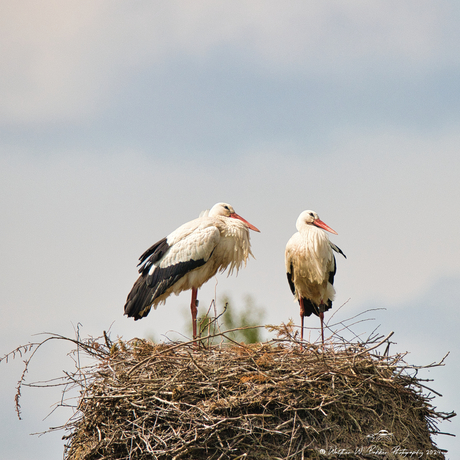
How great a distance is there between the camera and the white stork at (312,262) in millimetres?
7121

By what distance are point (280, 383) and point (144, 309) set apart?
251 centimetres

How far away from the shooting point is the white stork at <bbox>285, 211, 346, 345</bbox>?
712cm

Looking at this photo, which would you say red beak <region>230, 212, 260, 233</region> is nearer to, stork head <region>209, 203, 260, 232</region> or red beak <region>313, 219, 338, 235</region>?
stork head <region>209, 203, 260, 232</region>

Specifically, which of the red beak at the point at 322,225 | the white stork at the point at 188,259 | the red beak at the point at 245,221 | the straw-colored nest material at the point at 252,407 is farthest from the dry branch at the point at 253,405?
the red beak at the point at 322,225

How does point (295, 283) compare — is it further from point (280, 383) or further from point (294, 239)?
point (280, 383)

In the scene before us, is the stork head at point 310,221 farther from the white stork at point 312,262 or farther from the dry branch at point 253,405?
the dry branch at point 253,405

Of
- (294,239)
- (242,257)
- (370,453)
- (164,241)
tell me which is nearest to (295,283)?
(294,239)

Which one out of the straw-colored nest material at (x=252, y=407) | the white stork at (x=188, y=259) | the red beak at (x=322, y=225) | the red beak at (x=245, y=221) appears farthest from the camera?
the red beak at (x=322, y=225)

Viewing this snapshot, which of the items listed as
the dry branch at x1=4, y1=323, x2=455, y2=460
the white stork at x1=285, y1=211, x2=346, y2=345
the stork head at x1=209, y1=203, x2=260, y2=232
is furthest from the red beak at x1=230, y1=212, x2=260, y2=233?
the dry branch at x1=4, y1=323, x2=455, y2=460

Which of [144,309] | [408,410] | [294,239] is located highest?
[294,239]

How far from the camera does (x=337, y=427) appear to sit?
4.24m

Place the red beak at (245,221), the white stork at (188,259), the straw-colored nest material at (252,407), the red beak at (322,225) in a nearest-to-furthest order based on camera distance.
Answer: the straw-colored nest material at (252,407) < the white stork at (188,259) < the red beak at (245,221) < the red beak at (322,225)

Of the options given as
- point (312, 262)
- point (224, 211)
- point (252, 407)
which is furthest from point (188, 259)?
point (252, 407)

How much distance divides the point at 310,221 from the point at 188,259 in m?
1.69
